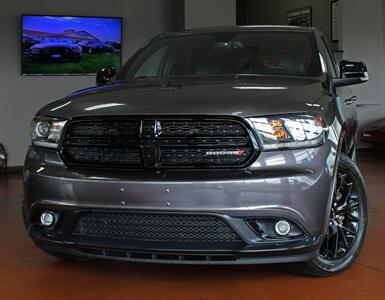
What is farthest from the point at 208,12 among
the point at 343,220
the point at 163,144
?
the point at 163,144

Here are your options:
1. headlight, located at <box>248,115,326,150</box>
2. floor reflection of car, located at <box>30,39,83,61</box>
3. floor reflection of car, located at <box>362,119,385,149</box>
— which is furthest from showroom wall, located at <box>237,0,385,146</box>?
headlight, located at <box>248,115,326,150</box>

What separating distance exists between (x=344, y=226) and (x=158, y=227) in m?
1.09

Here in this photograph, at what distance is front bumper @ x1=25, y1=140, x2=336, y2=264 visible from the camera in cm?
245

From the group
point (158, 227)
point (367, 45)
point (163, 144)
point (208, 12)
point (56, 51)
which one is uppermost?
point (208, 12)

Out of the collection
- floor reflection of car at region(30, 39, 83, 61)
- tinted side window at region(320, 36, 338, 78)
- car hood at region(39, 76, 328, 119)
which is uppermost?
floor reflection of car at region(30, 39, 83, 61)

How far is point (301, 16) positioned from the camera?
464 inches

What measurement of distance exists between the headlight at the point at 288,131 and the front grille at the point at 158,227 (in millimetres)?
420

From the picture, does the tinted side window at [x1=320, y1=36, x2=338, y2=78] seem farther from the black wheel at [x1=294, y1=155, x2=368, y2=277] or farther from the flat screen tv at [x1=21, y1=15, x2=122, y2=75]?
the flat screen tv at [x1=21, y1=15, x2=122, y2=75]

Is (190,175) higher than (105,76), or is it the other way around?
(105,76)

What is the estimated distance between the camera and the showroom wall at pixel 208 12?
809 cm

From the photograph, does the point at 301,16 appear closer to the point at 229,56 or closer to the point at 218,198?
the point at 229,56

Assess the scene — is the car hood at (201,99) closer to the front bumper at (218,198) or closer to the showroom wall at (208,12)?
the front bumper at (218,198)

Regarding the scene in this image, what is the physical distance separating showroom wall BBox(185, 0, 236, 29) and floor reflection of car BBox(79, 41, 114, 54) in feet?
3.80

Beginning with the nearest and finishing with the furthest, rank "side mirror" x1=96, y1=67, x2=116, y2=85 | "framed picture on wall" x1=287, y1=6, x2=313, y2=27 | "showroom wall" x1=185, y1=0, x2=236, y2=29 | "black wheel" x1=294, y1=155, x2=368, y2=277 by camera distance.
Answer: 1. "black wheel" x1=294, y1=155, x2=368, y2=277
2. "side mirror" x1=96, y1=67, x2=116, y2=85
3. "showroom wall" x1=185, y1=0, x2=236, y2=29
4. "framed picture on wall" x1=287, y1=6, x2=313, y2=27
